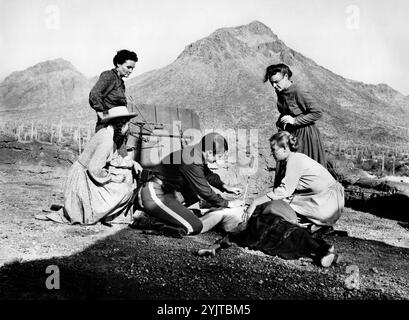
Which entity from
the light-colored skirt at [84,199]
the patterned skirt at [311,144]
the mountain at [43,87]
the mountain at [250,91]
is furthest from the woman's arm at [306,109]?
the mountain at [43,87]

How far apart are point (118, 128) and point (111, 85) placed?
2.12ft

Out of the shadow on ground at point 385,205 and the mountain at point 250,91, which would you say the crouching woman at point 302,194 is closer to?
the shadow on ground at point 385,205

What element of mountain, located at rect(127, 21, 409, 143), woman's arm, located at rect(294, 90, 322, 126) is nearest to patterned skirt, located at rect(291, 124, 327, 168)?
woman's arm, located at rect(294, 90, 322, 126)

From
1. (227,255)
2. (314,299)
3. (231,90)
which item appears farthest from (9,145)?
(231,90)

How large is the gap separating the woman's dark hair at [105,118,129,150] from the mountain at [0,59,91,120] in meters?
68.1

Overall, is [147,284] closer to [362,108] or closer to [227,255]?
[227,255]

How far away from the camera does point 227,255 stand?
11.8 ft

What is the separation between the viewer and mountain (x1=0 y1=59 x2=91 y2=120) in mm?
74500

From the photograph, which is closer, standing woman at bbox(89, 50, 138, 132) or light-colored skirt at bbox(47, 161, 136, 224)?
light-colored skirt at bbox(47, 161, 136, 224)

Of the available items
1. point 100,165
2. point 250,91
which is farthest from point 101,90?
point 250,91

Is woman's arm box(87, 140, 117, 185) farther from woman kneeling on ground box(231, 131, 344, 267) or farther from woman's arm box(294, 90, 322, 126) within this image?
woman's arm box(294, 90, 322, 126)
